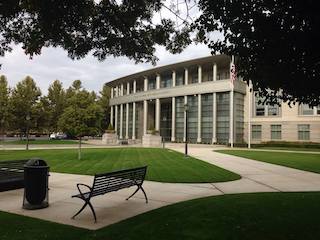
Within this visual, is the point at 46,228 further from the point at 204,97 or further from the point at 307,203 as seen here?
the point at 204,97

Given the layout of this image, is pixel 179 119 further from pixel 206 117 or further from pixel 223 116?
pixel 223 116

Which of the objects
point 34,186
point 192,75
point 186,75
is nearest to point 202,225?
point 34,186

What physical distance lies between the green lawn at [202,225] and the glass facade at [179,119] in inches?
2267

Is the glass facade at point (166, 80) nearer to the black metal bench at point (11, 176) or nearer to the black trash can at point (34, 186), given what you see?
the black metal bench at point (11, 176)

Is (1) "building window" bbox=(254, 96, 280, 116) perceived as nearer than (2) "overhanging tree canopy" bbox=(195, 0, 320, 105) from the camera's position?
No

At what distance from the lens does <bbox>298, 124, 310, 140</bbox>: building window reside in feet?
181

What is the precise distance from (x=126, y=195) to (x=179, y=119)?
57.1 meters

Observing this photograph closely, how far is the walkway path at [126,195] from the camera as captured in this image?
7.99 metres

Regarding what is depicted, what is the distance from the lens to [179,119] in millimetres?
67500

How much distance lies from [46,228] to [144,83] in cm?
7158

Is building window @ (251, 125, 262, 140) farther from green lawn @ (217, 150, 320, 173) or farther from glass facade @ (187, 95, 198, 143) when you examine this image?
green lawn @ (217, 150, 320, 173)

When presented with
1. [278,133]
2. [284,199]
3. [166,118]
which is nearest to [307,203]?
[284,199]

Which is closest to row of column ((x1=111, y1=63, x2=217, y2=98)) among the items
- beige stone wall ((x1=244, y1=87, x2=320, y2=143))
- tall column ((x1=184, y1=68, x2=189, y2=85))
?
tall column ((x1=184, y1=68, x2=189, y2=85))

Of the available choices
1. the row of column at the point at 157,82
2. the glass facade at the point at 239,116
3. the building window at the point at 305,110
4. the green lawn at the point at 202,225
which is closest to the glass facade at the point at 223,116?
the glass facade at the point at 239,116
